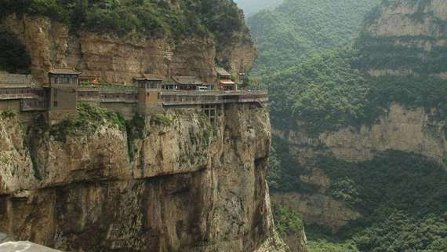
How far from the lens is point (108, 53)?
5106cm

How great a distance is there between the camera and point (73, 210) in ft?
141

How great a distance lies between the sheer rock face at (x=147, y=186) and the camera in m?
40.2

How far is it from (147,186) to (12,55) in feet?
46.8

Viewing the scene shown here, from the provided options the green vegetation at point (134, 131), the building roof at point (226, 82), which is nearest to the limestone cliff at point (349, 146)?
the building roof at point (226, 82)

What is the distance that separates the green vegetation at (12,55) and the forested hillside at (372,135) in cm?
5319

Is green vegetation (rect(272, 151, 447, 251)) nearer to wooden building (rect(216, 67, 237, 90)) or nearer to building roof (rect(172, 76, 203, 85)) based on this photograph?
wooden building (rect(216, 67, 237, 90))

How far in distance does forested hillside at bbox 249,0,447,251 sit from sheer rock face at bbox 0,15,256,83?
117 ft

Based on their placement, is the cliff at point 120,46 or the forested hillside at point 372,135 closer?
the cliff at point 120,46

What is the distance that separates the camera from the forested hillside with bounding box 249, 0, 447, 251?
98062 mm

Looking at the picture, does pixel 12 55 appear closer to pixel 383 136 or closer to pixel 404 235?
pixel 404 235

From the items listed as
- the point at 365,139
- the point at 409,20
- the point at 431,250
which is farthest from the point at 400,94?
the point at 431,250

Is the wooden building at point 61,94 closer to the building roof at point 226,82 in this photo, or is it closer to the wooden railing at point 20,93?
the wooden railing at point 20,93

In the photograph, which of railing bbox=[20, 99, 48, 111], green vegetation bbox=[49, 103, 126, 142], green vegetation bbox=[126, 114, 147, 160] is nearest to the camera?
railing bbox=[20, 99, 48, 111]

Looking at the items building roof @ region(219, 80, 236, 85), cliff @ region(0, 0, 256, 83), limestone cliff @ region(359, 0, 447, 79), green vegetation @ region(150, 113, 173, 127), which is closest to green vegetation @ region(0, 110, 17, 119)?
cliff @ region(0, 0, 256, 83)
